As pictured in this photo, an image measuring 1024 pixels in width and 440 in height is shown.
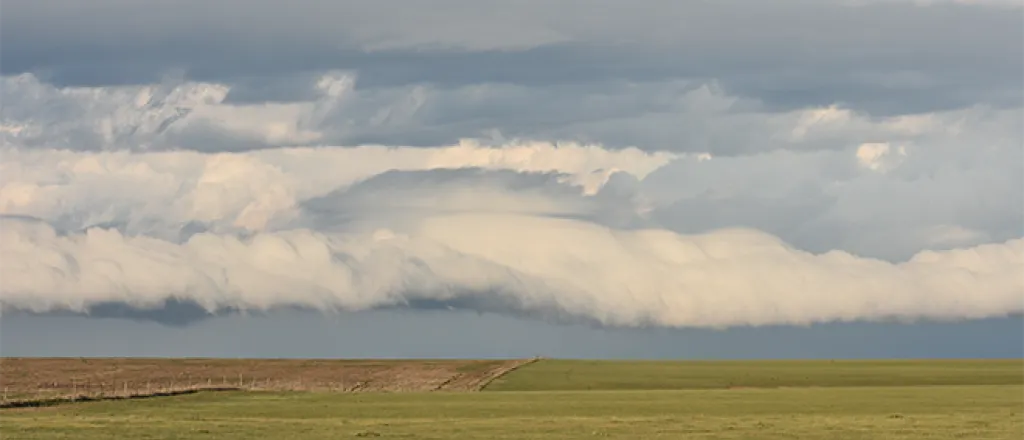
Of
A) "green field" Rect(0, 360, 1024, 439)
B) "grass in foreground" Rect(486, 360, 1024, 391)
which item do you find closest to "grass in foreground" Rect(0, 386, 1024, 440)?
"green field" Rect(0, 360, 1024, 439)

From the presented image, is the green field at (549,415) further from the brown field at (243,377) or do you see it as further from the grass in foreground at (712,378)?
the brown field at (243,377)

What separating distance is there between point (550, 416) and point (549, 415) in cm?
132

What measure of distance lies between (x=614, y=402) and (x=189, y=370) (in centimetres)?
9505

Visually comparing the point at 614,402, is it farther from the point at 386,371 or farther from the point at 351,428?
the point at 386,371

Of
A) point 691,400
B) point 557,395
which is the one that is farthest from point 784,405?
point 557,395

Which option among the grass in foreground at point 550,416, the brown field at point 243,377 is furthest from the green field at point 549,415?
the brown field at point 243,377

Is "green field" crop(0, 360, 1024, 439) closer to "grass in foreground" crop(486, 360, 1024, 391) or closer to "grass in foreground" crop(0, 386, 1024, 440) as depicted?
"grass in foreground" crop(0, 386, 1024, 440)

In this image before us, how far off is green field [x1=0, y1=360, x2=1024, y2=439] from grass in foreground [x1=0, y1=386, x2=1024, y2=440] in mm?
80

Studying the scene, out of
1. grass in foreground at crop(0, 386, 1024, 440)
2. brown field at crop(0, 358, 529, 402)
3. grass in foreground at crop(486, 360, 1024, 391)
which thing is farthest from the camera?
brown field at crop(0, 358, 529, 402)

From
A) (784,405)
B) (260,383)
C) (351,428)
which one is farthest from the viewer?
(260,383)

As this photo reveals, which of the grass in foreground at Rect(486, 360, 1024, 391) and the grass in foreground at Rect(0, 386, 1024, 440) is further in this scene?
the grass in foreground at Rect(486, 360, 1024, 391)

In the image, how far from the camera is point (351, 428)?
79250 mm

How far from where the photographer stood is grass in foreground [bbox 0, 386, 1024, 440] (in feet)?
244

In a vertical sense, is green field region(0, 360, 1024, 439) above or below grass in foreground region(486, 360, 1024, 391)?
below
